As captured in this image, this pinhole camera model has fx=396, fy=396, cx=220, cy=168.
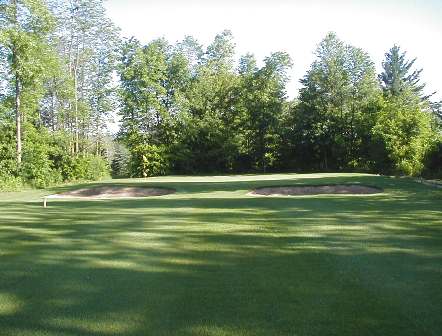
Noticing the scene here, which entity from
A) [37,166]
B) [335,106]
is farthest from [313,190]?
[335,106]

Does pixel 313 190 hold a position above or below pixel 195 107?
below

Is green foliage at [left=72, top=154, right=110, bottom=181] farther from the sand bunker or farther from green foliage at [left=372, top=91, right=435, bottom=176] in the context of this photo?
green foliage at [left=372, top=91, right=435, bottom=176]

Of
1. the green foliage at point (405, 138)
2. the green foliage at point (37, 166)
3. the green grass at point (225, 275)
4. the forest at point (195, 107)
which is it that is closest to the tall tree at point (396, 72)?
the forest at point (195, 107)

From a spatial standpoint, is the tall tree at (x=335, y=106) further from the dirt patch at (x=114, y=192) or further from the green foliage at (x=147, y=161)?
the dirt patch at (x=114, y=192)

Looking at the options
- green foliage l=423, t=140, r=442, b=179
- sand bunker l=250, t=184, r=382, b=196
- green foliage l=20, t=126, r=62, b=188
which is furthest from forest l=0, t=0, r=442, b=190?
sand bunker l=250, t=184, r=382, b=196

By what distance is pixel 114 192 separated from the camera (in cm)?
2012

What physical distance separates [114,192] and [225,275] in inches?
635

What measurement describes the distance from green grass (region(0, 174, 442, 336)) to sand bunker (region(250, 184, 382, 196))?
7216 millimetres

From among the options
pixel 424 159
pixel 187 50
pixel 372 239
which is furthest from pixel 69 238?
pixel 187 50

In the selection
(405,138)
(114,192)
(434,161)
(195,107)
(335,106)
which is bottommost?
(114,192)

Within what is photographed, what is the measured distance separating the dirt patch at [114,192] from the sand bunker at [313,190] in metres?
4.63

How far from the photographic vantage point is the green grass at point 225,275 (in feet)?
11.5

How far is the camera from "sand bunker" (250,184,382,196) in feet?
54.7

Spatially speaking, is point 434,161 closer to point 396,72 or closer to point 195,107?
point 195,107
